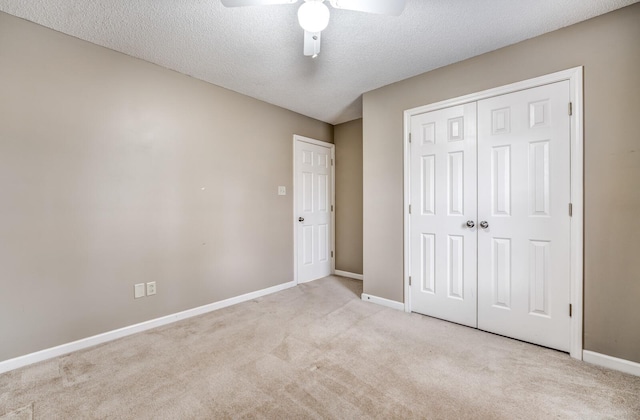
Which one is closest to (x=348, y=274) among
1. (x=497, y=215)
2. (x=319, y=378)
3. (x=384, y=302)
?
(x=384, y=302)

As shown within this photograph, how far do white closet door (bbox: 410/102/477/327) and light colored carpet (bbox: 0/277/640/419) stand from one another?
295mm

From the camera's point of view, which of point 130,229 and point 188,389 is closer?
point 188,389

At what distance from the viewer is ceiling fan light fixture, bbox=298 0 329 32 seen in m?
1.51

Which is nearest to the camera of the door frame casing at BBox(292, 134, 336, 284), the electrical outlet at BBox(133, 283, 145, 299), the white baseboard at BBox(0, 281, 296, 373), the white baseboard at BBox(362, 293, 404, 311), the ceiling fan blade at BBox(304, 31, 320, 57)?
the ceiling fan blade at BBox(304, 31, 320, 57)

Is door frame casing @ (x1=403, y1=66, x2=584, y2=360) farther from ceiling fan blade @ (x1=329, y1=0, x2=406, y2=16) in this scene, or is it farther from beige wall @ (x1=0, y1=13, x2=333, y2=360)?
beige wall @ (x1=0, y1=13, x2=333, y2=360)

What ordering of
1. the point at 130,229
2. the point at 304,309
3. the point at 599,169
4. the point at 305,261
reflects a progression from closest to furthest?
1. the point at 599,169
2. the point at 130,229
3. the point at 304,309
4. the point at 305,261

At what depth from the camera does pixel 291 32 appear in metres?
2.12

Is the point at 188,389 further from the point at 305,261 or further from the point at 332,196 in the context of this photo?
the point at 332,196

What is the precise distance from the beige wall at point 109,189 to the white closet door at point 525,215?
2.50 metres

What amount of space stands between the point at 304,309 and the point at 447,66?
2.84 m

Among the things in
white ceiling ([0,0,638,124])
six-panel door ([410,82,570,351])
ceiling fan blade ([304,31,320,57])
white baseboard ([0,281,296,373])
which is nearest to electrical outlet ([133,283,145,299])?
white baseboard ([0,281,296,373])

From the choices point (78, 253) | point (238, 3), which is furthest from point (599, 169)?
point (78, 253)

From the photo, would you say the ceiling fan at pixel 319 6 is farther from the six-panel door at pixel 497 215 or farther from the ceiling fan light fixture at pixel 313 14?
the six-panel door at pixel 497 215

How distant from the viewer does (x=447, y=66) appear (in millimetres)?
2627
